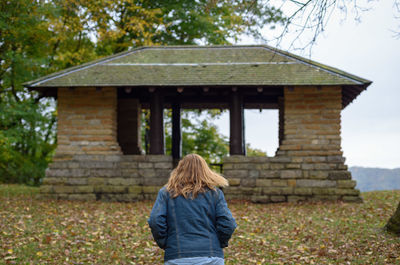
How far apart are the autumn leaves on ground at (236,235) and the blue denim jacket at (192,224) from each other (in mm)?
3925

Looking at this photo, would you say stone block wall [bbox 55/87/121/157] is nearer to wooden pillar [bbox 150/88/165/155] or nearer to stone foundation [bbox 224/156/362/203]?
wooden pillar [bbox 150/88/165/155]

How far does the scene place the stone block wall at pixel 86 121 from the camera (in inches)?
569

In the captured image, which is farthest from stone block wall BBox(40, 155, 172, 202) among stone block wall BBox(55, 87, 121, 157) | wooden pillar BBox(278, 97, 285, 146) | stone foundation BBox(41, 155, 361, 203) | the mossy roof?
wooden pillar BBox(278, 97, 285, 146)

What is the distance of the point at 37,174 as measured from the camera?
786 inches

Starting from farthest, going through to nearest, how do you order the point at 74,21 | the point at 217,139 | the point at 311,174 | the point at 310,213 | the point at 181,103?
the point at 217,139
the point at 74,21
the point at 181,103
the point at 311,174
the point at 310,213

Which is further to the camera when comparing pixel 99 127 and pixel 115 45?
pixel 115 45

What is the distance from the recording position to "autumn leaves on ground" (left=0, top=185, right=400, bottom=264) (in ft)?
25.1

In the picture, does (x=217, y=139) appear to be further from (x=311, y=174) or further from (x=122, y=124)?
(x=311, y=174)

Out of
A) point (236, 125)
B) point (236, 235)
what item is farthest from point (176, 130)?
point (236, 235)

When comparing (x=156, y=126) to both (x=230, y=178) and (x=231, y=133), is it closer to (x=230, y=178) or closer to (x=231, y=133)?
(x=231, y=133)

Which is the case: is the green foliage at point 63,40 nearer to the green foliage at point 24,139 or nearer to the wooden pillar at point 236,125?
the green foliage at point 24,139

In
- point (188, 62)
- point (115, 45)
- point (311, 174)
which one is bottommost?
point (311, 174)

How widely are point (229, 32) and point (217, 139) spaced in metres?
5.82

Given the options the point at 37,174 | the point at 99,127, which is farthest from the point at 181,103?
the point at 37,174
